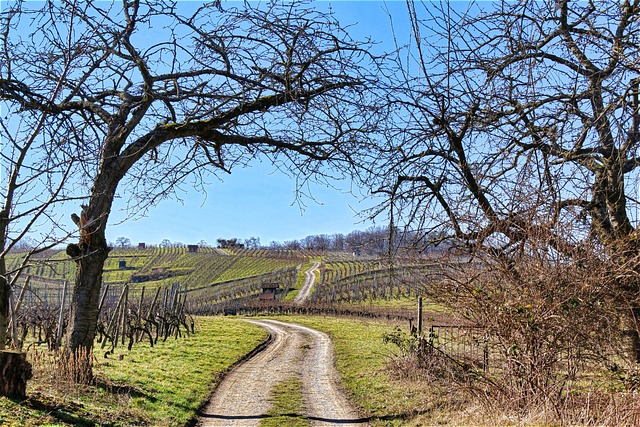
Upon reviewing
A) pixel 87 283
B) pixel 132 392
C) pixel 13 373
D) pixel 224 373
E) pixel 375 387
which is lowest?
pixel 224 373

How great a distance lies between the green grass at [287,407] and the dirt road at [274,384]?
13 cm

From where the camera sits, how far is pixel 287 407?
975 cm

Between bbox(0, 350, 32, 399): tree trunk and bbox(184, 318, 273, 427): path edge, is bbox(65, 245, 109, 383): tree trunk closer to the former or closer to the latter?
bbox(184, 318, 273, 427): path edge

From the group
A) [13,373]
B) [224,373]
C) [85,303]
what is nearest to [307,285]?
[224,373]

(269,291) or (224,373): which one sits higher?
(269,291)

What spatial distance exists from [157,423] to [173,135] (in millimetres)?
4726

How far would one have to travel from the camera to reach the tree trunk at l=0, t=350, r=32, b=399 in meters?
6.32

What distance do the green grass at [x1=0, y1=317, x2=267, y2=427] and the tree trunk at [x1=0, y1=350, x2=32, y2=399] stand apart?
6.5 inches

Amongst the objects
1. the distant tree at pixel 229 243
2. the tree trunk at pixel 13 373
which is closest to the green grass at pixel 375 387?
the tree trunk at pixel 13 373

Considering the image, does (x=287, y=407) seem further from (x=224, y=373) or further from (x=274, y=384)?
(x=224, y=373)

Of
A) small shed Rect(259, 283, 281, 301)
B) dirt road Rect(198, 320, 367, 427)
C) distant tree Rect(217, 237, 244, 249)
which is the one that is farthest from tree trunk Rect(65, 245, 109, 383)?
distant tree Rect(217, 237, 244, 249)

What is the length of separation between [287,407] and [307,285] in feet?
181

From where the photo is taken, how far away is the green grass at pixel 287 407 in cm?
851


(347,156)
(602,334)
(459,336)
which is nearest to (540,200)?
(602,334)
